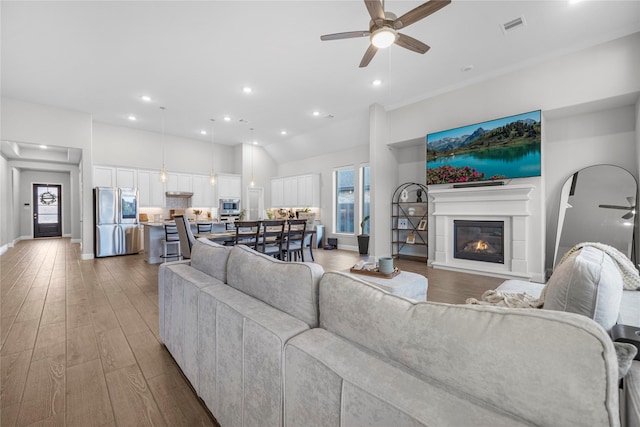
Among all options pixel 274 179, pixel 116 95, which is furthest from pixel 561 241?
pixel 116 95

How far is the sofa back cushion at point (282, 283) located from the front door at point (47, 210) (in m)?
13.1

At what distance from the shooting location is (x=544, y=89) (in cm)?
404

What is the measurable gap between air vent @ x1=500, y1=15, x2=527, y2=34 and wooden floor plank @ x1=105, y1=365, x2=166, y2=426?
16.4ft

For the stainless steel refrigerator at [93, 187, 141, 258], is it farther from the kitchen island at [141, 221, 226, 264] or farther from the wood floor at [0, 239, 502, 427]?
the wood floor at [0, 239, 502, 427]

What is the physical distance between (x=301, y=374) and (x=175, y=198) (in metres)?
8.53

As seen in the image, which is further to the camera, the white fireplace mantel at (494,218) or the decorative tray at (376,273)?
the white fireplace mantel at (494,218)

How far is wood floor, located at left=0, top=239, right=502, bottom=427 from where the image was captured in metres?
1.52

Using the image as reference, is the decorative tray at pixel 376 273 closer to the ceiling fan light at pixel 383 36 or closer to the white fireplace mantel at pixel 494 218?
the ceiling fan light at pixel 383 36

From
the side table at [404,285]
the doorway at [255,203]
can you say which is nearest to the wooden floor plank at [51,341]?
the side table at [404,285]

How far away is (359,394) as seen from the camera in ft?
2.32

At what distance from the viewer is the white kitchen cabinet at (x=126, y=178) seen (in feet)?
22.7

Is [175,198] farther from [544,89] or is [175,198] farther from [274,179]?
[544,89]

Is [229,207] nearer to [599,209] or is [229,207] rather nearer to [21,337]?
[21,337]

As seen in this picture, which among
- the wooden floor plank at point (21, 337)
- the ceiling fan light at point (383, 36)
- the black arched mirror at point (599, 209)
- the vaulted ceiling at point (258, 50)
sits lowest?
the wooden floor plank at point (21, 337)
